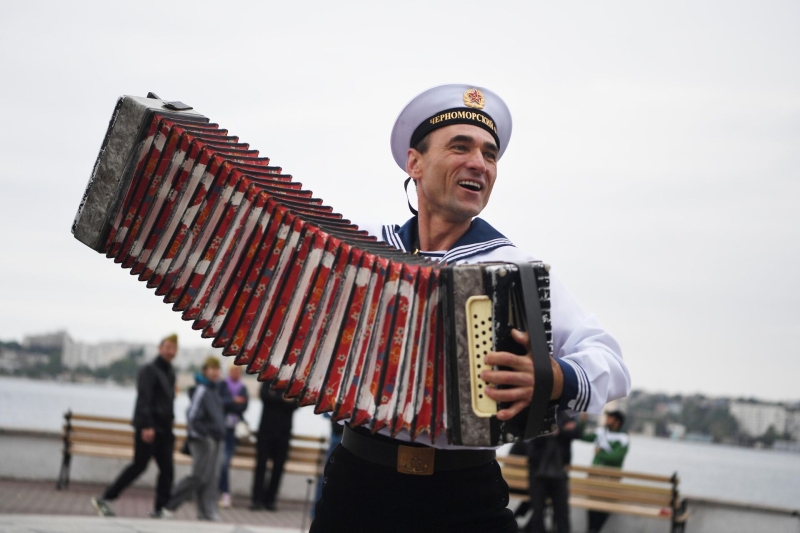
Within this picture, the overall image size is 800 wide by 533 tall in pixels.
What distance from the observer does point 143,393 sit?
383 inches

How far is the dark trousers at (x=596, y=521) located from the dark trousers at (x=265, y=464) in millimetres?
3873

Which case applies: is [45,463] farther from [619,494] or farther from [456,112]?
[456,112]

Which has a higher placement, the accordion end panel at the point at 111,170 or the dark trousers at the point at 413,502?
the accordion end panel at the point at 111,170

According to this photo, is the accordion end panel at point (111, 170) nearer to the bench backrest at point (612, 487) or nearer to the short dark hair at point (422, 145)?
the short dark hair at point (422, 145)

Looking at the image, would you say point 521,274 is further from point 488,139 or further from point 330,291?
point 488,139

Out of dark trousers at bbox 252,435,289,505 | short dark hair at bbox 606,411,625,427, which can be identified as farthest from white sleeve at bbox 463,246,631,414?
short dark hair at bbox 606,411,625,427

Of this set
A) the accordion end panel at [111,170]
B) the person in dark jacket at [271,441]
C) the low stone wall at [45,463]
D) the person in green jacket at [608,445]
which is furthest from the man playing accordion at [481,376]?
the low stone wall at [45,463]

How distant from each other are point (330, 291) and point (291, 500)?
1122cm

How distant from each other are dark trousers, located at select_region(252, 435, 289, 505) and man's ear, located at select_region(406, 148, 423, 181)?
28.6 feet

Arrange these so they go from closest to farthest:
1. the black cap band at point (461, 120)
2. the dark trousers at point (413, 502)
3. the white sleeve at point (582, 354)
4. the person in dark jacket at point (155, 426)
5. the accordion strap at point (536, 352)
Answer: the accordion strap at point (536, 352) < the white sleeve at point (582, 354) < the dark trousers at point (413, 502) < the black cap band at point (461, 120) < the person in dark jacket at point (155, 426)

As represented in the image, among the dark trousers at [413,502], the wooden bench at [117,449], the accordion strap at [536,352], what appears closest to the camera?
the accordion strap at [536,352]

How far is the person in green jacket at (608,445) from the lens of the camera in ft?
40.5

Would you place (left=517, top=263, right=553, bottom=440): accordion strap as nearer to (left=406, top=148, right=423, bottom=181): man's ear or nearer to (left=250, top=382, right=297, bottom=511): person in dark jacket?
(left=406, top=148, right=423, bottom=181): man's ear

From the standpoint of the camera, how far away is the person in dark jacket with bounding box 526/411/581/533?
10.5m
